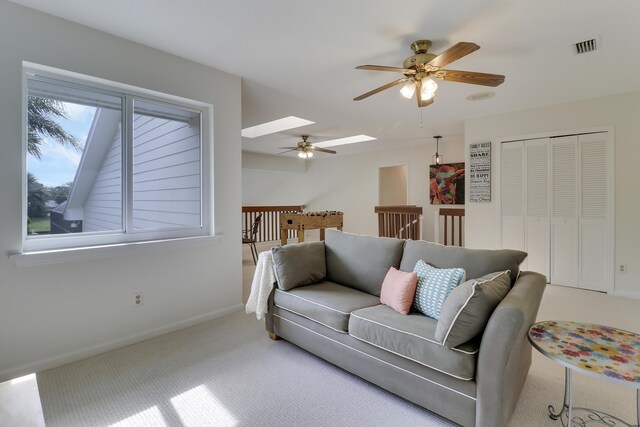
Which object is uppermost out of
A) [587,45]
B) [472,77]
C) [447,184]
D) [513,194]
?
[587,45]

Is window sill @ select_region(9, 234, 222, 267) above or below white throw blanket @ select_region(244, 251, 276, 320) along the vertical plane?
above

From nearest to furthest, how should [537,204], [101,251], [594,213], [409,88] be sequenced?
[101,251]
[409,88]
[594,213]
[537,204]

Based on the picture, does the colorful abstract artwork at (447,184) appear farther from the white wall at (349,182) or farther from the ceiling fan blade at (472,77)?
the ceiling fan blade at (472,77)

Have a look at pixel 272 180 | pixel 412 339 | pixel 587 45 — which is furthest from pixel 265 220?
pixel 587 45

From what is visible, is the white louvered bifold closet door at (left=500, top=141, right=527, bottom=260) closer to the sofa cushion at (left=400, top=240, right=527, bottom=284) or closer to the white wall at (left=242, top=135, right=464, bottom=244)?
the white wall at (left=242, top=135, right=464, bottom=244)

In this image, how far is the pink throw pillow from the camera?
1.99 metres

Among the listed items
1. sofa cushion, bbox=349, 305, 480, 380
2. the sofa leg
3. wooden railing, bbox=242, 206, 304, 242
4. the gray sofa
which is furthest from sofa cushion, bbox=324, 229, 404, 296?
wooden railing, bbox=242, 206, 304, 242

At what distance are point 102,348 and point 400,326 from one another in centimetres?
227

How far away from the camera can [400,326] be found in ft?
5.77

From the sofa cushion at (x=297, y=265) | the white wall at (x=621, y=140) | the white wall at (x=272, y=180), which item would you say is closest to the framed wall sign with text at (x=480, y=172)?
the white wall at (x=621, y=140)

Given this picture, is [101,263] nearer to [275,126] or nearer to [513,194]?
[275,126]

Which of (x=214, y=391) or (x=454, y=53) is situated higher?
(x=454, y=53)

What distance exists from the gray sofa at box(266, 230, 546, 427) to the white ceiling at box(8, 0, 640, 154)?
1.63 metres

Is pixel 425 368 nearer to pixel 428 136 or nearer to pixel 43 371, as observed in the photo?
pixel 43 371
